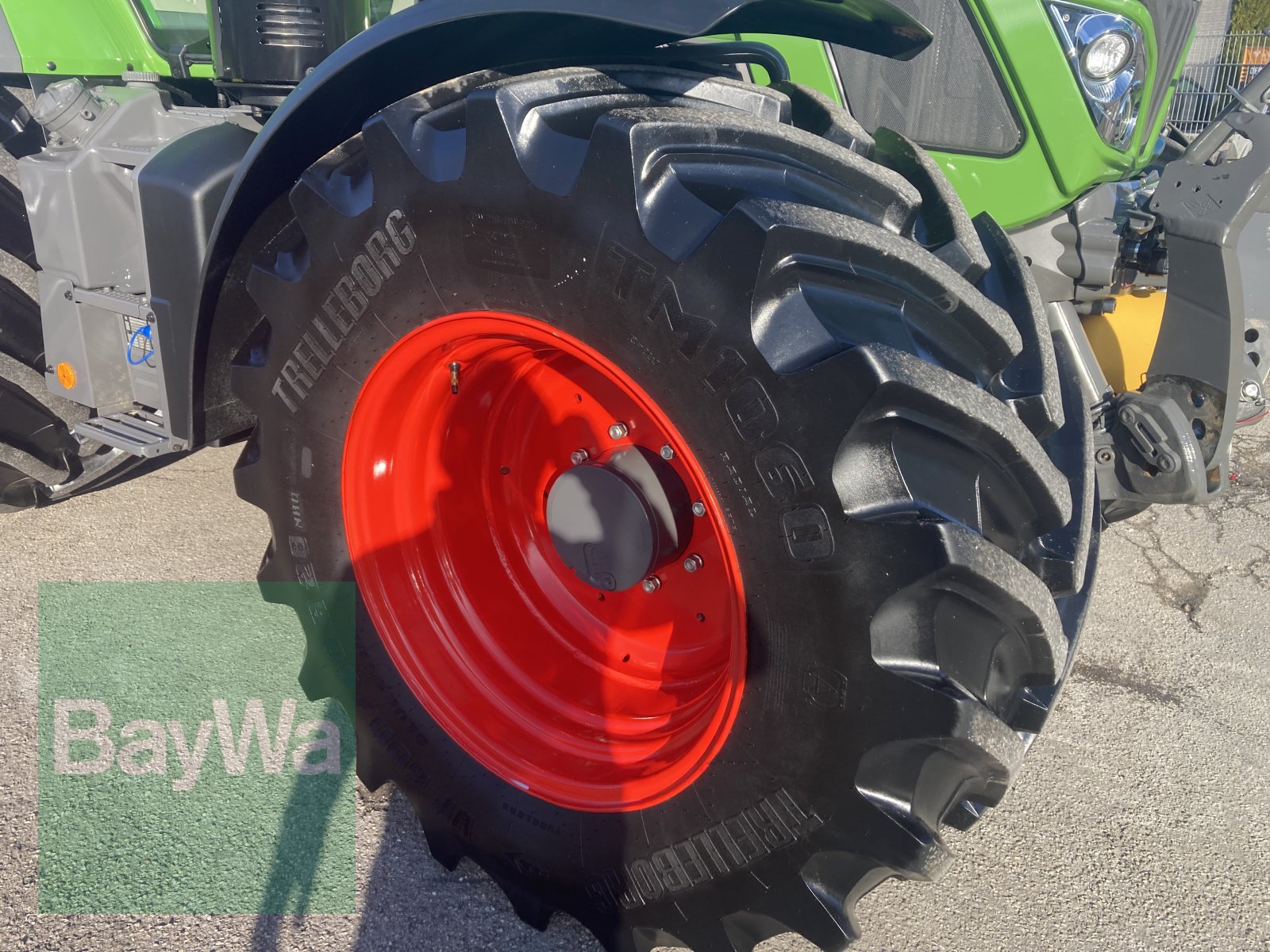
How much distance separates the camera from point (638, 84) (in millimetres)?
1460

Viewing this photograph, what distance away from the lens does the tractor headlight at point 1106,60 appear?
192cm

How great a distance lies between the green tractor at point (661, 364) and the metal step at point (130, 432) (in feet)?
0.08

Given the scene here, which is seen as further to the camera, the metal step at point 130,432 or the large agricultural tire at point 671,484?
the metal step at point 130,432

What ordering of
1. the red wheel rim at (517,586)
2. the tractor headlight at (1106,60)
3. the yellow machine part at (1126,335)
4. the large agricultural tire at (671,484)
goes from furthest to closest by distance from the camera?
1. the yellow machine part at (1126,335)
2. the tractor headlight at (1106,60)
3. the red wheel rim at (517,586)
4. the large agricultural tire at (671,484)

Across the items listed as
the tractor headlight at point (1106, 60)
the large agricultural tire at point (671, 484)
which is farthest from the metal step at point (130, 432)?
the tractor headlight at point (1106, 60)

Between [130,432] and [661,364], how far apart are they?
1482 millimetres

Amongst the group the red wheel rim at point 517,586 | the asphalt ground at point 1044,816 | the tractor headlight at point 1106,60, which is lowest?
the asphalt ground at point 1044,816

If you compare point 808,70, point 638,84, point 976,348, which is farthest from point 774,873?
point 808,70

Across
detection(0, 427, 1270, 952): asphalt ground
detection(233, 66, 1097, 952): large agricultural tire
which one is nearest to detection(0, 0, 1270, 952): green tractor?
detection(233, 66, 1097, 952): large agricultural tire

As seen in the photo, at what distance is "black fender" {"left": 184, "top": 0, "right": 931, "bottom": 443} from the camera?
4.14 feet

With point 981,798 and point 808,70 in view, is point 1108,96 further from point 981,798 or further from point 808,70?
point 981,798

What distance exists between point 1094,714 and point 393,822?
5.57 feet

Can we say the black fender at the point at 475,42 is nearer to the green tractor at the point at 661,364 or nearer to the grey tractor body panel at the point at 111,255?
the green tractor at the point at 661,364

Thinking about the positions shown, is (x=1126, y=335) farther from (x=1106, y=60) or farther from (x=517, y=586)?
(x=517, y=586)
